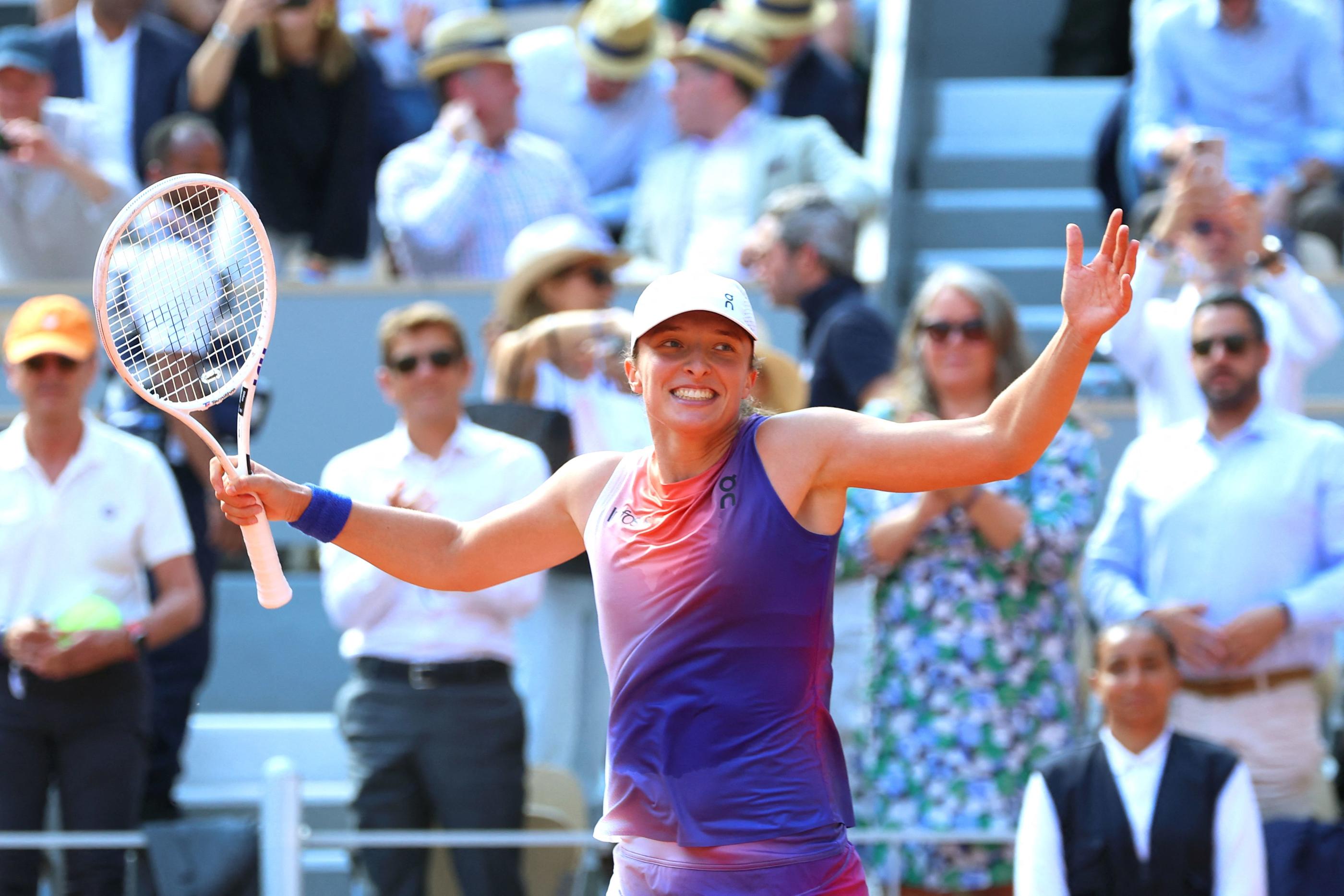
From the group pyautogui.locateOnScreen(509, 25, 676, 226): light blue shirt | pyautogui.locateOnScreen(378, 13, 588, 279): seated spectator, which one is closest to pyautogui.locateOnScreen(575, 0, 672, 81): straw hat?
pyautogui.locateOnScreen(509, 25, 676, 226): light blue shirt

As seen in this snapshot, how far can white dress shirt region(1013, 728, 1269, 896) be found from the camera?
4.61 metres

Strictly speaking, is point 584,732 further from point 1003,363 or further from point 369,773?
point 1003,363

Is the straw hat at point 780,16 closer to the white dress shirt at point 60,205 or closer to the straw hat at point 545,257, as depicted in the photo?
the straw hat at point 545,257

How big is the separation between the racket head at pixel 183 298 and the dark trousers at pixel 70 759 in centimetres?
90

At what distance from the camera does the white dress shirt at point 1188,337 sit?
586 centimetres

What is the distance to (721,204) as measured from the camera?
761 cm

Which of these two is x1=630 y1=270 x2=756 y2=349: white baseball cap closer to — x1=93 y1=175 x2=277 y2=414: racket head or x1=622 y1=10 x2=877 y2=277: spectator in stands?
x1=93 y1=175 x2=277 y2=414: racket head

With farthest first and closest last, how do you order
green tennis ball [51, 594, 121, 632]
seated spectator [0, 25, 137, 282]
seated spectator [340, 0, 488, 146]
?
seated spectator [340, 0, 488, 146] → seated spectator [0, 25, 137, 282] → green tennis ball [51, 594, 121, 632]

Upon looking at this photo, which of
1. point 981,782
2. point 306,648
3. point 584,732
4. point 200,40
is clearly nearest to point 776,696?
point 981,782

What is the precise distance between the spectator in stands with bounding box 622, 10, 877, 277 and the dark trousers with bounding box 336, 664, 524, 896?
108 inches

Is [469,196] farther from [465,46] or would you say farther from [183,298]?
[183,298]

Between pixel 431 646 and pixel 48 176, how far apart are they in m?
3.17

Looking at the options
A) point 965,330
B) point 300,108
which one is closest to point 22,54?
point 300,108

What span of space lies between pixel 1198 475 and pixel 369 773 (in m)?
2.49
